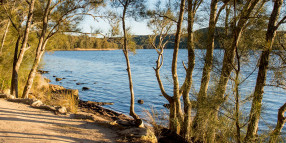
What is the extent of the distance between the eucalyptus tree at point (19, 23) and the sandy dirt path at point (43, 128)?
2.39 meters

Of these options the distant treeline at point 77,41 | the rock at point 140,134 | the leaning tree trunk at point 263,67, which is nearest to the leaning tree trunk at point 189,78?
the rock at point 140,134

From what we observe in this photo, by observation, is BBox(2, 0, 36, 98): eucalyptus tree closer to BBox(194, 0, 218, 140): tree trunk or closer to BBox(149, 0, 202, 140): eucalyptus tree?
BBox(149, 0, 202, 140): eucalyptus tree

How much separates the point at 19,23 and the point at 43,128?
7940mm

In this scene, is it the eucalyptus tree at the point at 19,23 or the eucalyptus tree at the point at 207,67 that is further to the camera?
the eucalyptus tree at the point at 19,23

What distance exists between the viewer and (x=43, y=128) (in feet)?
19.0

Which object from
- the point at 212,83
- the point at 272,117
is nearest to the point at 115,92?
the point at 272,117

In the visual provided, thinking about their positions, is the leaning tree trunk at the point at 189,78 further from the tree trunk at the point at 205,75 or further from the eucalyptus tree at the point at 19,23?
the eucalyptus tree at the point at 19,23

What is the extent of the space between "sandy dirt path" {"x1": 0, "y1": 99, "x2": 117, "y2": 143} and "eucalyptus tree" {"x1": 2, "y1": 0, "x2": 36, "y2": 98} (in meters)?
2.39

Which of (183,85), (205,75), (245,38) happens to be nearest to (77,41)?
(183,85)

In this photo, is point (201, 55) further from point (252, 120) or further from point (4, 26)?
point (4, 26)

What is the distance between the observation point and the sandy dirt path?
512 centimetres

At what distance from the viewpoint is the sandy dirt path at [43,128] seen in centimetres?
512

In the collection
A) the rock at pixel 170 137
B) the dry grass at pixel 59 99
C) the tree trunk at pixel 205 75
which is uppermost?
the tree trunk at pixel 205 75

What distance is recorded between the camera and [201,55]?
5.87 m
